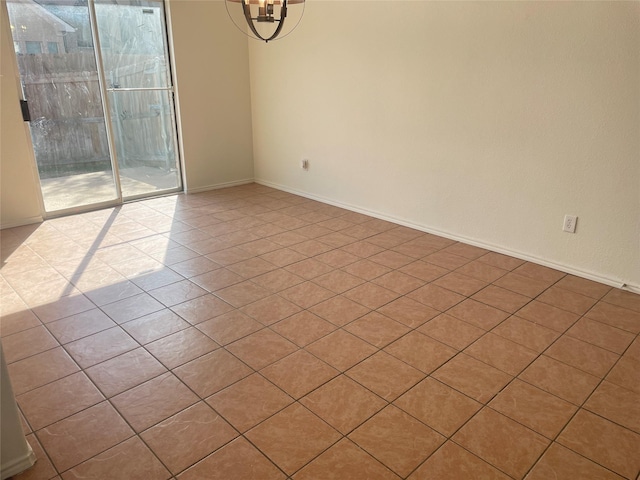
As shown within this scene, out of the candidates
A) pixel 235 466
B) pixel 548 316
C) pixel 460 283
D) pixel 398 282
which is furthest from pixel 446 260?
pixel 235 466

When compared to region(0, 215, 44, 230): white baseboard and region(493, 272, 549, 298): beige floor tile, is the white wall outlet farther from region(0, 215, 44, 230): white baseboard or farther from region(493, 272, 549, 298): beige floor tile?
region(0, 215, 44, 230): white baseboard

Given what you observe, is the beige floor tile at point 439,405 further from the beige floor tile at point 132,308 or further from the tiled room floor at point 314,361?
the beige floor tile at point 132,308

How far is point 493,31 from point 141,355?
308cm

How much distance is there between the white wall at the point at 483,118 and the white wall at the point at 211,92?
0.61 meters

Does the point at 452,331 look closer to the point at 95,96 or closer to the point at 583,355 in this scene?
the point at 583,355

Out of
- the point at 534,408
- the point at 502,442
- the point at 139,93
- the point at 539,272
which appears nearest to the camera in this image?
the point at 502,442

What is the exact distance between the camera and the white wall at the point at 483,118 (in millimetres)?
2873

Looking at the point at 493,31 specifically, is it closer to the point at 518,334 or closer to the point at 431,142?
the point at 431,142

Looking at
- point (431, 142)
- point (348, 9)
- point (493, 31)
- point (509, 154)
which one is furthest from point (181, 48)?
point (509, 154)

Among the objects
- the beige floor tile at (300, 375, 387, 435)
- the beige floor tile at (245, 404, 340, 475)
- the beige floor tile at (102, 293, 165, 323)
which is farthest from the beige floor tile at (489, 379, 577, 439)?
the beige floor tile at (102, 293, 165, 323)

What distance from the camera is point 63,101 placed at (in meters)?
4.33

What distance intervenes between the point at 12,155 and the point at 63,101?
0.70 meters

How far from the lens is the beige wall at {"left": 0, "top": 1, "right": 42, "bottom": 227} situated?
3842mm

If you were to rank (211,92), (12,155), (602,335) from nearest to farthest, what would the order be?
1. (602,335)
2. (12,155)
3. (211,92)
